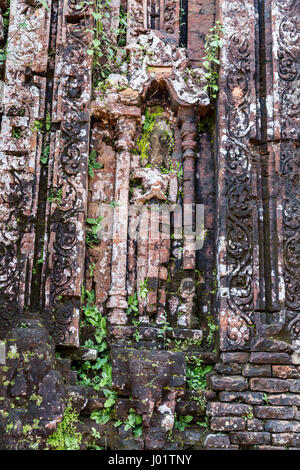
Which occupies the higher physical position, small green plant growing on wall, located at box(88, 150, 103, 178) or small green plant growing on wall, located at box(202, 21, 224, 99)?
small green plant growing on wall, located at box(202, 21, 224, 99)

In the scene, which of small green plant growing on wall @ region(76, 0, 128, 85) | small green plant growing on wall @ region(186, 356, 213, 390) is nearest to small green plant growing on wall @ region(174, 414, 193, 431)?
small green plant growing on wall @ region(186, 356, 213, 390)

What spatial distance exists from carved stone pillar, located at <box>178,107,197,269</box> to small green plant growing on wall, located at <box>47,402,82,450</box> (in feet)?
6.73

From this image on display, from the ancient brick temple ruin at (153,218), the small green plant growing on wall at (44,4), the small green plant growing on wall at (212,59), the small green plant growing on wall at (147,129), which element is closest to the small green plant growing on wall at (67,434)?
the ancient brick temple ruin at (153,218)

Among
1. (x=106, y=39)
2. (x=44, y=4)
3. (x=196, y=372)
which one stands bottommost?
(x=196, y=372)

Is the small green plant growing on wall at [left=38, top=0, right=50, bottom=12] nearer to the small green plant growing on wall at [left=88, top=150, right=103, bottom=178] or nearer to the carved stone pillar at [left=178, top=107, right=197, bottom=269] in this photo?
the small green plant growing on wall at [left=88, top=150, right=103, bottom=178]

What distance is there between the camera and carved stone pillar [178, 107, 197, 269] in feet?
21.5

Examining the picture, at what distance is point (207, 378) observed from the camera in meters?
6.03

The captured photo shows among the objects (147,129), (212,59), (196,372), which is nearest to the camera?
(196,372)

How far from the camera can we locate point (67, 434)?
5.32 meters

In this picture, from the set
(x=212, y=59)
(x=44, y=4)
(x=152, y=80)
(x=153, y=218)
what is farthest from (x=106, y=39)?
(x=153, y=218)

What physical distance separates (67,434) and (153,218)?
2522mm

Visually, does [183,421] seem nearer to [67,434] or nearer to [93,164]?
[67,434]

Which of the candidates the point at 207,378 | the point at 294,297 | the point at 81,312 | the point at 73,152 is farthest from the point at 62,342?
the point at 294,297

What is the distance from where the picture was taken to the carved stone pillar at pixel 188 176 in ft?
21.5
